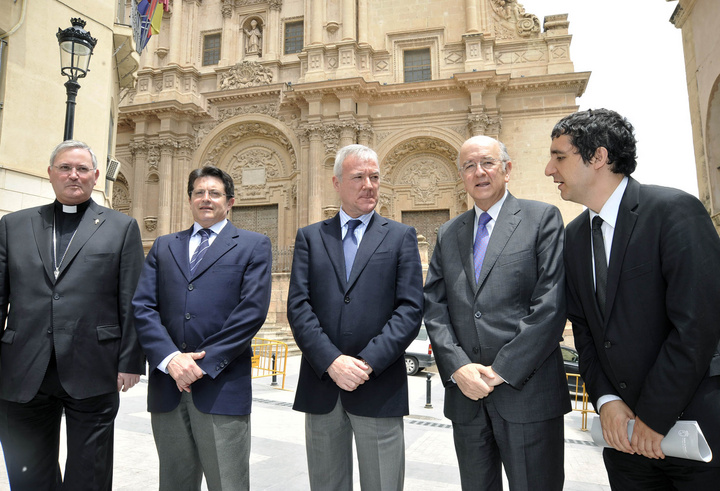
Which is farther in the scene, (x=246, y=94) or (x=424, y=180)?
(x=246, y=94)

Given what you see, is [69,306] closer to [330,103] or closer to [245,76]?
[330,103]

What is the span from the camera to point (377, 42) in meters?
23.8

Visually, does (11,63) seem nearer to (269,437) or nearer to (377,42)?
(269,437)

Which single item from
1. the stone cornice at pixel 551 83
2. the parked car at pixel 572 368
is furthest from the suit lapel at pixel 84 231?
the stone cornice at pixel 551 83

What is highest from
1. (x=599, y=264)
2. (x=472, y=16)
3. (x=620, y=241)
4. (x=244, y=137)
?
(x=472, y=16)

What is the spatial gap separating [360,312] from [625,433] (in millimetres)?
1549

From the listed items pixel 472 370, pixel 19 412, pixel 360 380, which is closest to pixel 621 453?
pixel 472 370

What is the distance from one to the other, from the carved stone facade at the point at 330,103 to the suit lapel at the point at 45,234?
58.4ft

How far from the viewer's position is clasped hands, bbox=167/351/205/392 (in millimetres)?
2896

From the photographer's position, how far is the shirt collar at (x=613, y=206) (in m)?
2.55

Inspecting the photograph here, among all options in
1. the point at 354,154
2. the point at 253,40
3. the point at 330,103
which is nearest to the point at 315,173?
the point at 330,103

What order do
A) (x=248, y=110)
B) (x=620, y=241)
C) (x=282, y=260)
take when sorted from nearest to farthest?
(x=620, y=241) < (x=282, y=260) < (x=248, y=110)

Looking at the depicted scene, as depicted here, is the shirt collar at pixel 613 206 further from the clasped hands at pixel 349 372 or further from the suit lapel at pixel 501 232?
the clasped hands at pixel 349 372

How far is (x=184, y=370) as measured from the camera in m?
2.90
